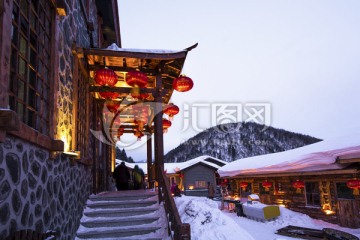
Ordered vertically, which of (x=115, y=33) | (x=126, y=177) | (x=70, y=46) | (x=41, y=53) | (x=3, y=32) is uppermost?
(x=115, y=33)

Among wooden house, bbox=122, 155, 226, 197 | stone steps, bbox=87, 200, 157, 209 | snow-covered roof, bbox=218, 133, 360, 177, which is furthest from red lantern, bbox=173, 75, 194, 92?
wooden house, bbox=122, 155, 226, 197

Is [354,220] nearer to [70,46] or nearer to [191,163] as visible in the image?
[70,46]

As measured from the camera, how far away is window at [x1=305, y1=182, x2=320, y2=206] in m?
15.3

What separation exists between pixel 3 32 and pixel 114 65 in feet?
21.3

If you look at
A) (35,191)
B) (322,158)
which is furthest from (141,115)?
(35,191)

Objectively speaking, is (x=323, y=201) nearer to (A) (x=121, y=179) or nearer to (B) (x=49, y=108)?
(A) (x=121, y=179)

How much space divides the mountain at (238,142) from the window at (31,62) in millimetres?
69498

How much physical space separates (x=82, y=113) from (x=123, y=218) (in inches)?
115

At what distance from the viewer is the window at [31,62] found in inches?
142

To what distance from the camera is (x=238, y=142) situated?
108438 millimetres

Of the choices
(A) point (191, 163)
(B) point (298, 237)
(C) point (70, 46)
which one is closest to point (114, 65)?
(C) point (70, 46)

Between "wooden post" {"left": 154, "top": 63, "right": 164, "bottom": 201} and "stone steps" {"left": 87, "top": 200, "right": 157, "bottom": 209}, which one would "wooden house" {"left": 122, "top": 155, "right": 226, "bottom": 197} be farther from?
"stone steps" {"left": 87, "top": 200, "right": 157, "bottom": 209}

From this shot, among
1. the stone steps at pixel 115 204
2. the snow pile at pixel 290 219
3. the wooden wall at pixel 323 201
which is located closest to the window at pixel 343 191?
the wooden wall at pixel 323 201

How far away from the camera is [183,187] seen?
123 feet
